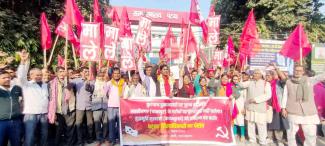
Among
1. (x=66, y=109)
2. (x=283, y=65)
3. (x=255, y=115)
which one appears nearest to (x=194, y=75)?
(x=255, y=115)

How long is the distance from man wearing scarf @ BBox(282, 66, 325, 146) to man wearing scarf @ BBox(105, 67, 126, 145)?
345cm

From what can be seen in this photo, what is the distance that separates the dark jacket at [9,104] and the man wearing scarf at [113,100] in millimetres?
2371

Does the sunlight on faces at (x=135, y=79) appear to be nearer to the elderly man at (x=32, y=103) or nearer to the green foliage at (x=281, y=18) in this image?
the elderly man at (x=32, y=103)

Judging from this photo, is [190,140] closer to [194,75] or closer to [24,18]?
[194,75]

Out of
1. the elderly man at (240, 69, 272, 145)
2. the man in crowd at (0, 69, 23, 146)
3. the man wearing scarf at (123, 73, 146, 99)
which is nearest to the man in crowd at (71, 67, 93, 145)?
the man wearing scarf at (123, 73, 146, 99)

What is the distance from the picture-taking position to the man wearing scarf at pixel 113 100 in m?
7.50

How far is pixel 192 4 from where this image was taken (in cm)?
1116

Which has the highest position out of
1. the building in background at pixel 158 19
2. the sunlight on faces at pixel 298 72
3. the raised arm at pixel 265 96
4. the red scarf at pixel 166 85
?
the building in background at pixel 158 19

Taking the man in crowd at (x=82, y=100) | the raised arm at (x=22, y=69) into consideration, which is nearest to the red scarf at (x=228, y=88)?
the man in crowd at (x=82, y=100)

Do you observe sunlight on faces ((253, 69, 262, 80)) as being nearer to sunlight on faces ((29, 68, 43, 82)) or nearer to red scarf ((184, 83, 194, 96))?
red scarf ((184, 83, 194, 96))

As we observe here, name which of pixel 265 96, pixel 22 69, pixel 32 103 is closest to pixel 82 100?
pixel 32 103

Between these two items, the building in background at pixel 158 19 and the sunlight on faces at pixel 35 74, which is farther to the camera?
the building in background at pixel 158 19

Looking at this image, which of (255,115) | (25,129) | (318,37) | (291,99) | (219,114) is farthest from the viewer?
(318,37)

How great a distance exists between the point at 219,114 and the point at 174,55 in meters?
10.8
